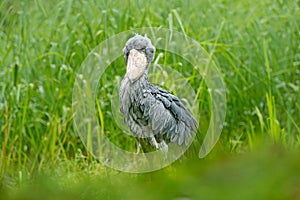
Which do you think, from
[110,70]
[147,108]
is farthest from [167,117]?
[110,70]

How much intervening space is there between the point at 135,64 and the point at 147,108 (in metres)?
0.17

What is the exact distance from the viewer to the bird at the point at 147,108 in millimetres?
2701

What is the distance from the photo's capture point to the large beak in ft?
8.80

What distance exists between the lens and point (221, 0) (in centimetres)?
594

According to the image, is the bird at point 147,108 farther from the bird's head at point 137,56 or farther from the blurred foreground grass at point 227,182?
the blurred foreground grass at point 227,182

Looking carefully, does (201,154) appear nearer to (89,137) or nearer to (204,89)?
(89,137)

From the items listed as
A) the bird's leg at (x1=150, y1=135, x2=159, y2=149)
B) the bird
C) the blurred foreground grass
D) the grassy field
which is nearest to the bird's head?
the bird

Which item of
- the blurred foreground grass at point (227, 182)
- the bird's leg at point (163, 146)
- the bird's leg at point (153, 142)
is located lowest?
the bird's leg at point (163, 146)

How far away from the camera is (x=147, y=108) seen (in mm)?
2738

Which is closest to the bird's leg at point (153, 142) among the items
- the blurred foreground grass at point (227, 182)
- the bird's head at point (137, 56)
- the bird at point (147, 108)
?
the bird at point (147, 108)

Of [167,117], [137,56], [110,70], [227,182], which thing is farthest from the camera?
[110,70]

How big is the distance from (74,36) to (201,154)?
7.98ft

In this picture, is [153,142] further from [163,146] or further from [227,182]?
[227,182]

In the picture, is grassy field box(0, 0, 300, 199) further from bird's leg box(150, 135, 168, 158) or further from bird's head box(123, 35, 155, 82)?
bird's head box(123, 35, 155, 82)
